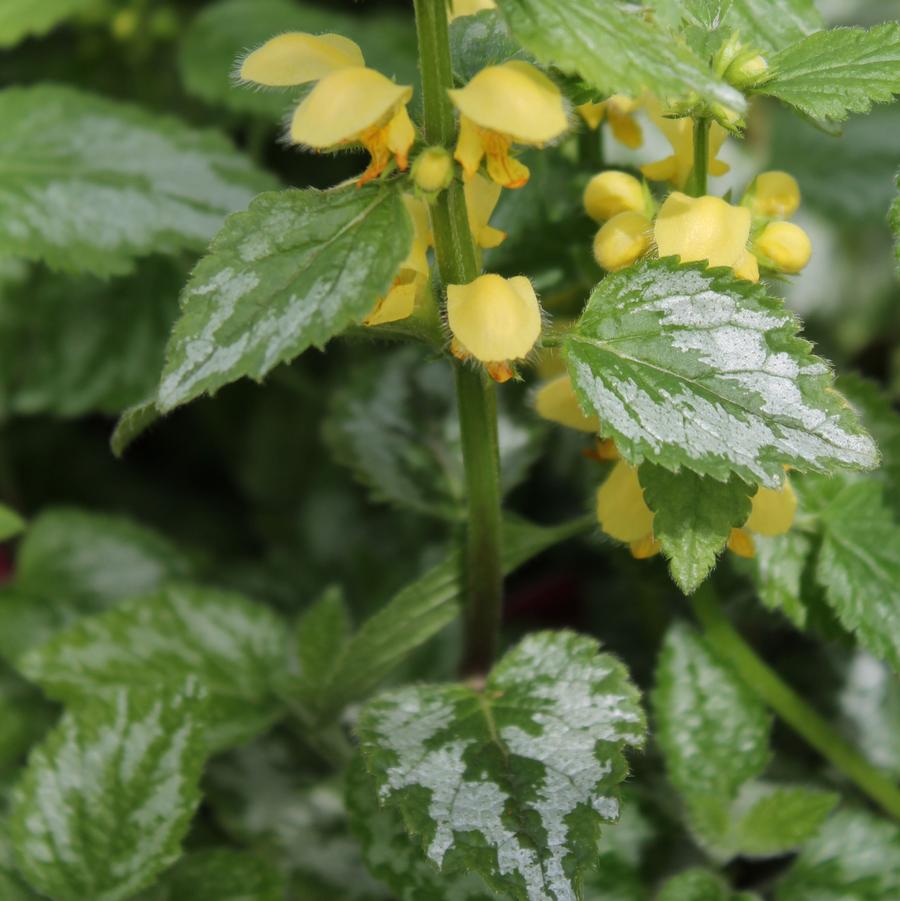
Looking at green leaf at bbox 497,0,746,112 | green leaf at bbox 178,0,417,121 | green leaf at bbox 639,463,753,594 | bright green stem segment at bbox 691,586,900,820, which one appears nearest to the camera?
green leaf at bbox 497,0,746,112

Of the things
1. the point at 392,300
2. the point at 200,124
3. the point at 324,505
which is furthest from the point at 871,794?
the point at 200,124

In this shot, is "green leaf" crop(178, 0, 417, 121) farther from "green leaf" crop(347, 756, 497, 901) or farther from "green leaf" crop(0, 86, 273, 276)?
"green leaf" crop(347, 756, 497, 901)

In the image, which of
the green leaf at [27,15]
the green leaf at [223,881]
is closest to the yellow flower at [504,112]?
the green leaf at [223,881]

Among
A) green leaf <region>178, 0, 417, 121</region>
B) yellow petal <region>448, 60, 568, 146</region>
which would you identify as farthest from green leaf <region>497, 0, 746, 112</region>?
green leaf <region>178, 0, 417, 121</region>

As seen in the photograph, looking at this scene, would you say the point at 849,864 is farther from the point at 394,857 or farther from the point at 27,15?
the point at 27,15

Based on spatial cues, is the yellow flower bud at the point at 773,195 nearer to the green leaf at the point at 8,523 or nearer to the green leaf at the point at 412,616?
the green leaf at the point at 412,616

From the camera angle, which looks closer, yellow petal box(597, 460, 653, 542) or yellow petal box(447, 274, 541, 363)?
yellow petal box(447, 274, 541, 363)
